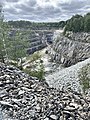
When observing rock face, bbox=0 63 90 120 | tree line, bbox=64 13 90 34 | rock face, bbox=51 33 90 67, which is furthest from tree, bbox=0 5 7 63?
tree line, bbox=64 13 90 34

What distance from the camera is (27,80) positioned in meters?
21.3

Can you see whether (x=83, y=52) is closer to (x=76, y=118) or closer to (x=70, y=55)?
(x=70, y=55)

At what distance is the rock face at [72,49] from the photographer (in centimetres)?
9851

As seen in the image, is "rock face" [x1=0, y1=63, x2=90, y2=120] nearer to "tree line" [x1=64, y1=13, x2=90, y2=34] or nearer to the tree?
the tree

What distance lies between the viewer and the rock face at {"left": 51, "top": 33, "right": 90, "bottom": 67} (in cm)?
9851

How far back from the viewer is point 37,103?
1719cm

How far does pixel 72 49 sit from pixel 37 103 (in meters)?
97.9

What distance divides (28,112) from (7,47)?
42.1m

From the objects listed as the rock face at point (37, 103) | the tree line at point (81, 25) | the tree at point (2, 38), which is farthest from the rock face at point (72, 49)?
the rock face at point (37, 103)

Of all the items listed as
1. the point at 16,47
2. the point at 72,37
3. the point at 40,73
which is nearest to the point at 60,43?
the point at 72,37

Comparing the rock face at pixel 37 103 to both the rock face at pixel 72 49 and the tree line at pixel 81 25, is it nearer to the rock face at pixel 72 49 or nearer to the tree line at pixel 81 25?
the rock face at pixel 72 49

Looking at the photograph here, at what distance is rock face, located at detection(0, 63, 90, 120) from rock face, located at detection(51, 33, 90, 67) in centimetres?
7342

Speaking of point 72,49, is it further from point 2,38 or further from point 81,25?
point 2,38

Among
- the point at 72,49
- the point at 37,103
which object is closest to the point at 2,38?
the point at 37,103
